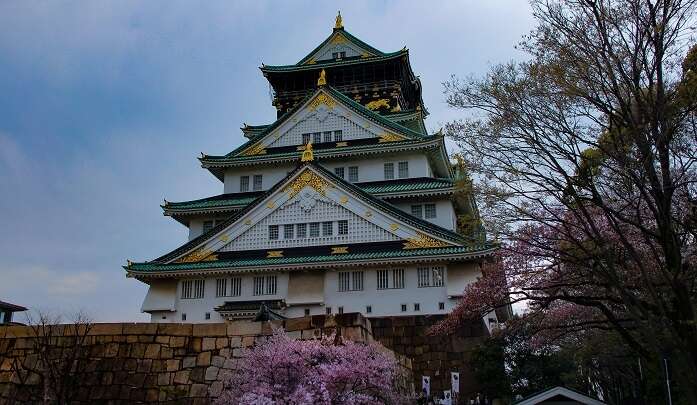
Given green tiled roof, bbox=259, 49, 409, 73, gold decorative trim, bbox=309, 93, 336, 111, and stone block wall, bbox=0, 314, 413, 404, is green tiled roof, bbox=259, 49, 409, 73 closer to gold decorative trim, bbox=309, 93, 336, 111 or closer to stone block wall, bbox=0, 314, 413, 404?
gold decorative trim, bbox=309, 93, 336, 111

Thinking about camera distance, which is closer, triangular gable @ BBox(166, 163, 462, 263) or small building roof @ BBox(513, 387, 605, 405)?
small building roof @ BBox(513, 387, 605, 405)

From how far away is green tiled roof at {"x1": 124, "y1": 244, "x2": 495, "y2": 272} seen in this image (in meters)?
28.6

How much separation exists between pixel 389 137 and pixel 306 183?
246 inches

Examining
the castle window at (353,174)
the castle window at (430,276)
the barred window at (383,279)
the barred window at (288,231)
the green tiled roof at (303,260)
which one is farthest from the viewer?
the castle window at (353,174)

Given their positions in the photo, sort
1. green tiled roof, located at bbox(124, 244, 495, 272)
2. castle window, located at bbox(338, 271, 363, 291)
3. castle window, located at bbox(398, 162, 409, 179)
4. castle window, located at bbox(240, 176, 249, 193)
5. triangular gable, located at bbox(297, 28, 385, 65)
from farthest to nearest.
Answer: triangular gable, located at bbox(297, 28, 385, 65)
castle window, located at bbox(240, 176, 249, 193)
castle window, located at bbox(398, 162, 409, 179)
castle window, located at bbox(338, 271, 363, 291)
green tiled roof, located at bbox(124, 244, 495, 272)

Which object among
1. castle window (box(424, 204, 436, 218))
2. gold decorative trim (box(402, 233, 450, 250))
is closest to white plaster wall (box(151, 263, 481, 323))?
gold decorative trim (box(402, 233, 450, 250))

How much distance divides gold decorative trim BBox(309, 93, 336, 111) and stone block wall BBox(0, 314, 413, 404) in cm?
2364

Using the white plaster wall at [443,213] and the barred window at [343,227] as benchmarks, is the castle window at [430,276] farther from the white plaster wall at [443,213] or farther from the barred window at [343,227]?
the white plaster wall at [443,213]

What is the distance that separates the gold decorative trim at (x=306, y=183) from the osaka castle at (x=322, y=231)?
Result: 5 cm

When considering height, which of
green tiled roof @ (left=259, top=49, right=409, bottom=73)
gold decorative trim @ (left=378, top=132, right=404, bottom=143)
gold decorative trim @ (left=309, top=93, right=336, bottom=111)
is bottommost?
gold decorative trim @ (left=378, top=132, right=404, bottom=143)

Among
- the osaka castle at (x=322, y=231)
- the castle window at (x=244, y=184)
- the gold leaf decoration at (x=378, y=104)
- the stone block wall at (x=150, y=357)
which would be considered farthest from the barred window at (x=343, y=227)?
the stone block wall at (x=150, y=357)

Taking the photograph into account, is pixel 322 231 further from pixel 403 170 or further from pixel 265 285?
pixel 403 170

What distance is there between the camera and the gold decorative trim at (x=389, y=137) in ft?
116

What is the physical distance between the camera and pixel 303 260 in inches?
1189
